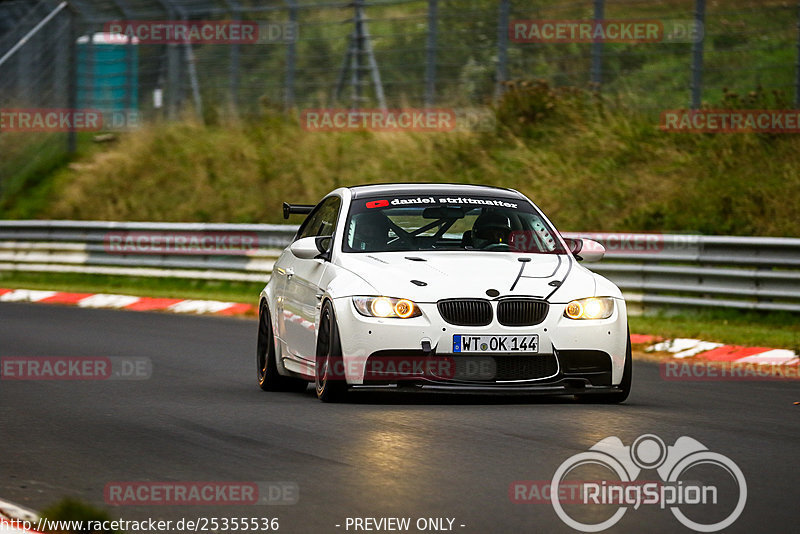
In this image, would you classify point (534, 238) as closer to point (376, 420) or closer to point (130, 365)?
point (376, 420)

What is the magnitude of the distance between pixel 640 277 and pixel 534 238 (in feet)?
23.6

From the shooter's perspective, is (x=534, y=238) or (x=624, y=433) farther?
(x=534, y=238)

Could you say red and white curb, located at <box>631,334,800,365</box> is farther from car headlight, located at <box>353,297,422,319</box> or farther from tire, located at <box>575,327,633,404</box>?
car headlight, located at <box>353,297,422,319</box>

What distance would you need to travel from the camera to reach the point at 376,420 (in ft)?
30.9

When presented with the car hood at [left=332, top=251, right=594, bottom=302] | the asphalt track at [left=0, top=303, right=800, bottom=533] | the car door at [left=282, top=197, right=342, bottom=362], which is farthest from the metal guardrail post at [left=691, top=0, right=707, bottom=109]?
the car hood at [left=332, top=251, right=594, bottom=302]

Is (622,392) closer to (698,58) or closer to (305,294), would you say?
(305,294)

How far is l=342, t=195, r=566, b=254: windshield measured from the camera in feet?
36.0

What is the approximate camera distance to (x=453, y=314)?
9859 mm

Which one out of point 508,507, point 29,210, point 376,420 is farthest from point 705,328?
point 29,210

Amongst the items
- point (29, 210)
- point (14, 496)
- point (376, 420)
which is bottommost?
point (29, 210)

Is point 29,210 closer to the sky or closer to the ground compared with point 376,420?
Result: closer to the ground

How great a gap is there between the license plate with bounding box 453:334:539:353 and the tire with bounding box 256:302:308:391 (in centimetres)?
224

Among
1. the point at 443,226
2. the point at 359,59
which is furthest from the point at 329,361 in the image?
the point at 359,59

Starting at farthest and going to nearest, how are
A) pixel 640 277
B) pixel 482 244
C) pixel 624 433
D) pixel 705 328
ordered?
1. pixel 640 277
2. pixel 705 328
3. pixel 482 244
4. pixel 624 433
